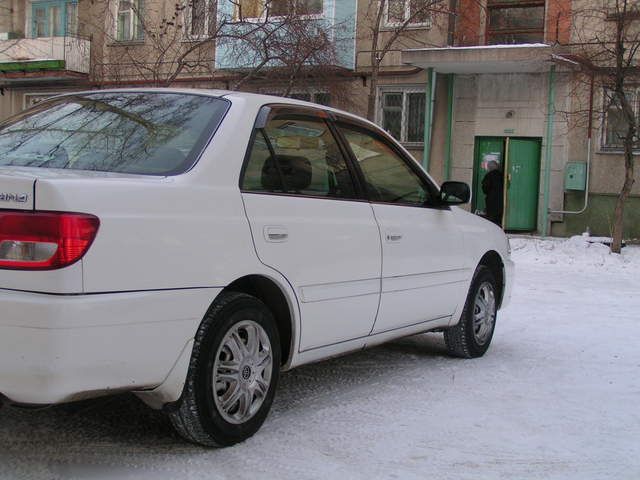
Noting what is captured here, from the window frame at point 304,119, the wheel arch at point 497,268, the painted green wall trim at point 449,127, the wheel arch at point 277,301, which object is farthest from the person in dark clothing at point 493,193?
the wheel arch at point 277,301

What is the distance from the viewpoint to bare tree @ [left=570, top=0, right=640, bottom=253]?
14.8 meters

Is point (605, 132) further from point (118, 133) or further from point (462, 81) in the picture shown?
point (118, 133)

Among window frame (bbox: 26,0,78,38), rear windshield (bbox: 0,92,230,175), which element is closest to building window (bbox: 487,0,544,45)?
window frame (bbox: 26,0,78,38)

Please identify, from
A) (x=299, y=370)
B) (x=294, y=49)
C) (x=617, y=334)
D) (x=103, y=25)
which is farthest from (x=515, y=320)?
(x=103, y=25)

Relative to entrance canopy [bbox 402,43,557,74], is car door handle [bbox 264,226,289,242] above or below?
below

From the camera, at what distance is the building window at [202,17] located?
15227mm

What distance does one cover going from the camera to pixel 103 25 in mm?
23250

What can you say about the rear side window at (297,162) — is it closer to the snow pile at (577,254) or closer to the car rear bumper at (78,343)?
the car rear bumper at (78,343)

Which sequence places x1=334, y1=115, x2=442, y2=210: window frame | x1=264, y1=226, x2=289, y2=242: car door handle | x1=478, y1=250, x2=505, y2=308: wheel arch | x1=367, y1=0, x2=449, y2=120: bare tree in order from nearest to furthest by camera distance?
x1=264, y1=226, x2=289, y2=242: car door handle, x1=334, y1=115, x2=442, y2=210: window frame, x1=478, y1=250, x2=505, y2=308: wheel arch, x1=367, y1=0, x2=449, y2=120: bare tree

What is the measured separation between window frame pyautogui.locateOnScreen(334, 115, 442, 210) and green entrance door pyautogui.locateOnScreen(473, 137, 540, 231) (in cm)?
1322

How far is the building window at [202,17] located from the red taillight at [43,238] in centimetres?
1242

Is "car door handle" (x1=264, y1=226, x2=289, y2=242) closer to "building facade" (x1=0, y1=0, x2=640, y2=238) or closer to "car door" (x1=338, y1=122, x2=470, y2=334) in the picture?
"car door" (x1=338, y1=122, x2=470, y2=334)

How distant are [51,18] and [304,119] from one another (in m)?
23.3

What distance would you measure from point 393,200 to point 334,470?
6.66 feet
